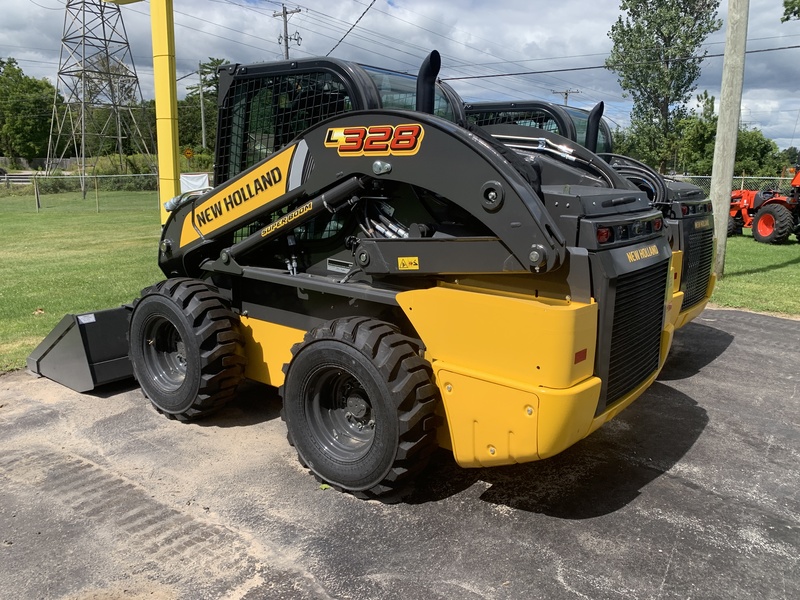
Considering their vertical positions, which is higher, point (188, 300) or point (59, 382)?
point (188, 300)

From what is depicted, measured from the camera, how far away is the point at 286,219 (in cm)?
400

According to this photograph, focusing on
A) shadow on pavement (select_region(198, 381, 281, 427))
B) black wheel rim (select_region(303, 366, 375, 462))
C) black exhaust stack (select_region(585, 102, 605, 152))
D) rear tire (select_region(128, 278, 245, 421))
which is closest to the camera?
black wheel rim (select_region(303, 366, 375, 462))

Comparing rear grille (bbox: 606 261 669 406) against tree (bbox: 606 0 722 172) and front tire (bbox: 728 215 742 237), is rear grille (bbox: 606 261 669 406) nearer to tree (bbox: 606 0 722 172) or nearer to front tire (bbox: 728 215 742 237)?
front tire (bbox: 728 215 742 237)

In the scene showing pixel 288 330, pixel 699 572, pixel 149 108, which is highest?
pixel 149 108

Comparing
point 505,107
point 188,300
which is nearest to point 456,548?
point 188,300

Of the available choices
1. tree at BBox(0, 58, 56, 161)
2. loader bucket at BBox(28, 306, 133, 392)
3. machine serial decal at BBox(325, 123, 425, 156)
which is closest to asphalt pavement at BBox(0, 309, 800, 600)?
loader bucket at BBox(28, 306, 133, 392)

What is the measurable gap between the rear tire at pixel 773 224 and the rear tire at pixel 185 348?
14701 mm

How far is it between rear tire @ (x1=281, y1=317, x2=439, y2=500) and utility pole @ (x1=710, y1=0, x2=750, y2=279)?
26.6 feet

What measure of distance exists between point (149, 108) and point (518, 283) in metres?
47.2

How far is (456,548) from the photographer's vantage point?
3102 mm

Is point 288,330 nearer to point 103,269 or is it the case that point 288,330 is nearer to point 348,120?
point 348,120

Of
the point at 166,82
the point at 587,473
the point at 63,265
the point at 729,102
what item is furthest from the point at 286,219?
the point at 63,265

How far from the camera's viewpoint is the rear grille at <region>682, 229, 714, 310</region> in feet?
18.7

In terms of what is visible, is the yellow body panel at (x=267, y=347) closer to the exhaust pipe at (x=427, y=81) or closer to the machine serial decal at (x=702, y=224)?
the exhaust pipe at (x=427, y=81)
